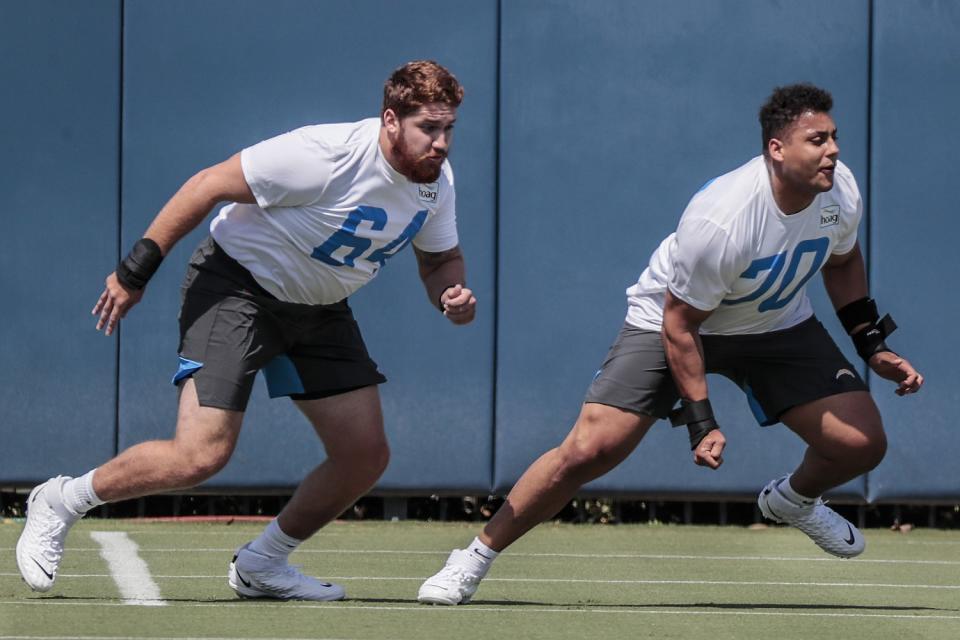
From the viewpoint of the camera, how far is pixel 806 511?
6633 millimetres

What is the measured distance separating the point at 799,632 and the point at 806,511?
3.15 feet

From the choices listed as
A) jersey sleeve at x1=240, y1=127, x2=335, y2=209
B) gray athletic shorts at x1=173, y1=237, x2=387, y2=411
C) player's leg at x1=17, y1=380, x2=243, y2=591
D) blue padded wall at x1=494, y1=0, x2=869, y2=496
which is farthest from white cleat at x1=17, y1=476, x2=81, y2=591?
blue padded wall at x1=494, y1=0, x2=869, y2=496

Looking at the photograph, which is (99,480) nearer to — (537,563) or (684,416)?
(684,416)

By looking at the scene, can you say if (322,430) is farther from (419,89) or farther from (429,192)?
(419,89)

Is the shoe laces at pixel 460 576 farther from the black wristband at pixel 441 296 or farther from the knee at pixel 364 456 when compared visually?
the black wristband at pixel 441 296

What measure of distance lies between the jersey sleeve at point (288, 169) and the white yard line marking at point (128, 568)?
1601mm

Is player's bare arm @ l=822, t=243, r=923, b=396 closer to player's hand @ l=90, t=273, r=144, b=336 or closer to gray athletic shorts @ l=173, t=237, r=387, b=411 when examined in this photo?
gray athletic shorts @ l=173, t=237, r=387, b=411

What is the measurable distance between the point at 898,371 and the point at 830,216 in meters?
0.74

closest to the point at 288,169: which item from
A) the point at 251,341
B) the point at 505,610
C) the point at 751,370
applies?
the point at 251,341

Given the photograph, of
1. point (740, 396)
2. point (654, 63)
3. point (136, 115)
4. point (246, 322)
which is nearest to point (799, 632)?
point (246, 322)

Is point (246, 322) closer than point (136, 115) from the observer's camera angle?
Yes

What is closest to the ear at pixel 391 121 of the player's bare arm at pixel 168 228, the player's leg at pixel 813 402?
the player's bare arm at pixel 168 228

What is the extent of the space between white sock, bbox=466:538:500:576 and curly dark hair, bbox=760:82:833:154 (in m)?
1.82

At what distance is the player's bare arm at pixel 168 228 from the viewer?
5703mm
